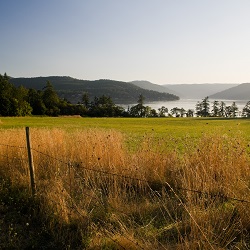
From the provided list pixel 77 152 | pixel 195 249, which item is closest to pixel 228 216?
pixel 195 249

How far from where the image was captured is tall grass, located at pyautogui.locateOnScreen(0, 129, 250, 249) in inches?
173

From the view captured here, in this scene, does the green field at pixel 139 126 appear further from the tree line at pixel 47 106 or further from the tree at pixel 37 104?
the tree at pixel 37 104

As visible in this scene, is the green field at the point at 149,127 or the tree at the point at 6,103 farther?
the tree at the point at 6,103

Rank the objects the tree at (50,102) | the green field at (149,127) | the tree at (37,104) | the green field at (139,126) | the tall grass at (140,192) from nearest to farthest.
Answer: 1. the tall grass at (140,192)
2. the green field at (149,127)
3. the green field at (139,126)
4. the tree at (37,104)
5. the tree at (50,102)

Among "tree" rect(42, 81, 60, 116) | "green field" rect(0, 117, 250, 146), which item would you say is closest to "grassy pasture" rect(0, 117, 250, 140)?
"green field" rect(0, 117, 250, 146)

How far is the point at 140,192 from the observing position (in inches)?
252

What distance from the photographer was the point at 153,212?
5.54 meters

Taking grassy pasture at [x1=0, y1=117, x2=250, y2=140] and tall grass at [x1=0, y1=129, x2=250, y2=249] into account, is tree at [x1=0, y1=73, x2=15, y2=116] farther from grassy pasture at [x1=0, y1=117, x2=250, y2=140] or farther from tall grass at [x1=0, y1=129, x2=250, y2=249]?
tall grass at [x1=0, y1=129, x2=250, y2=249]

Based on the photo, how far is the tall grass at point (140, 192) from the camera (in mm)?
4398

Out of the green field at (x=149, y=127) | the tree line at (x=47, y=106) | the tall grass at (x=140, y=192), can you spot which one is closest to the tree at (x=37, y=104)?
the tree line at (x=47, y=106)

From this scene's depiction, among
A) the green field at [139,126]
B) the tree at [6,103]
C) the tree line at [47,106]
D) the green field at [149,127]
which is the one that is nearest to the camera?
the green field at [149,127]

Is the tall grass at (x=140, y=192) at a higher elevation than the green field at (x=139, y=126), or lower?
higher

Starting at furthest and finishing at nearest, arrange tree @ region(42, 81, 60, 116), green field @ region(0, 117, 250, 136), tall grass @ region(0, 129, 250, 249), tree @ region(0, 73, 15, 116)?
tree @ region(42, 81, 60, 116), tree @ region(0, 73, 15, 116), green field @ region(0, 117, 250, 136), tall grass @ region(0, 129, 250, 249)

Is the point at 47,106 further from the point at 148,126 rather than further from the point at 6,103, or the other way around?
the point at 148,126
